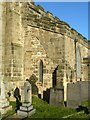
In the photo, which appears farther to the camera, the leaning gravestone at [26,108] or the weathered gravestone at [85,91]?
the weathered gravestone at [85,91]

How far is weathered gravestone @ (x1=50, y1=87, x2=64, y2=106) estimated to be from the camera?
51.6ft

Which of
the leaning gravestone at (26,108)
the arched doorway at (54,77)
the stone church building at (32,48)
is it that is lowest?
the leaning gravestone at (26,108)

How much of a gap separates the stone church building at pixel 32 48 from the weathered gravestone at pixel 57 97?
2.11 metres

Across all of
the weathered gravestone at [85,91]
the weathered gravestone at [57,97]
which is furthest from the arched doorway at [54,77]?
the weathered gravestone at [85,91]

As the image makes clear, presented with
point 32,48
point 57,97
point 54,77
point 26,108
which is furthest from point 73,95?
point 32,48

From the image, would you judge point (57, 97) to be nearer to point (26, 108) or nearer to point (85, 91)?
point (85, 91)

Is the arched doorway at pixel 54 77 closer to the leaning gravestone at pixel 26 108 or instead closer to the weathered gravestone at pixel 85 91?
the weathered gravestone at pixel 85 91

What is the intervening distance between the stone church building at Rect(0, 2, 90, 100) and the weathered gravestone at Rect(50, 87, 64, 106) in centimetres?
211

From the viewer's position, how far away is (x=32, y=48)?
19.6 m

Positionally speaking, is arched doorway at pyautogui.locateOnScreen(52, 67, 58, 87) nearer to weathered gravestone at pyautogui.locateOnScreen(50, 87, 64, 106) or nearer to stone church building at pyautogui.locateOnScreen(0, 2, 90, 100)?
stone church building at pyautogui.locateOnScreen(0, 2, 90, 100)

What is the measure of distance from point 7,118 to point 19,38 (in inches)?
344

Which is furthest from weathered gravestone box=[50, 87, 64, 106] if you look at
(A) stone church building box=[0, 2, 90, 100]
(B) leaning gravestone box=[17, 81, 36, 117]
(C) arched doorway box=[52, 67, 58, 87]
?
(B) leaning gravestone box=[17, 81, 36, 117]

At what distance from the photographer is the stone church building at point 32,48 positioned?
1762cm

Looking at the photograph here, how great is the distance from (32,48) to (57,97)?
5539 mm
